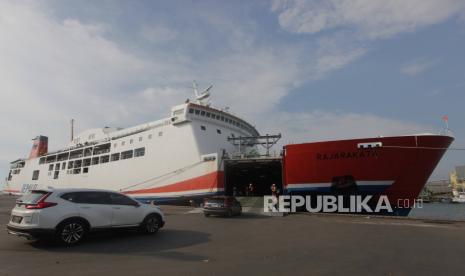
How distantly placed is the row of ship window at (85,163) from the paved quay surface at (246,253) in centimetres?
1774

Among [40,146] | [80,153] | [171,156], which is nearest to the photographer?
[171,156]

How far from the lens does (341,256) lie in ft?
25.3

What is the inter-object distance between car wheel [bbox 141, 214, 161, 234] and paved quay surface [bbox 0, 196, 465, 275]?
0.91 feet

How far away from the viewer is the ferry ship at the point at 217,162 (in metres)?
17.8

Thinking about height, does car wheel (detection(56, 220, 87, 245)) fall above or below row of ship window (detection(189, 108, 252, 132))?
below

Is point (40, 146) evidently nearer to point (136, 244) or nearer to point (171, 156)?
point (171, 156)

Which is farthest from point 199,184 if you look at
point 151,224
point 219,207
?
point 151,224

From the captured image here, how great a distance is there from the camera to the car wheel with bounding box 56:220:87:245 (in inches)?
337

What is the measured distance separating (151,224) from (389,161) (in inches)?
502

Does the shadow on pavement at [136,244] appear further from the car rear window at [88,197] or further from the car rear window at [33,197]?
the car rear window at [33,197]

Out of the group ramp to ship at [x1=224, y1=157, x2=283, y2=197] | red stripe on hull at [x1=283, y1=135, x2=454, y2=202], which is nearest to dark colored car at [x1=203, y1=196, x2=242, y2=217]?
red stripe on hull at [x1=283, y1=135, x2=454, y2=202]

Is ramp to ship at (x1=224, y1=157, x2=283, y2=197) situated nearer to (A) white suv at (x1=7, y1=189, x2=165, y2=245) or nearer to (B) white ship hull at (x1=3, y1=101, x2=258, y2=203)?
(B) white ship hull at (x1=3, y1=101, x2=258, y2=203)

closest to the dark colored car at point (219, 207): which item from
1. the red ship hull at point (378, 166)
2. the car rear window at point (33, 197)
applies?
the red ship hull at point (378, 166)

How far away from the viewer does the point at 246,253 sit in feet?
26.3
